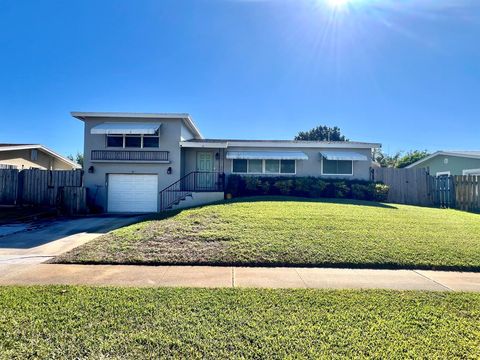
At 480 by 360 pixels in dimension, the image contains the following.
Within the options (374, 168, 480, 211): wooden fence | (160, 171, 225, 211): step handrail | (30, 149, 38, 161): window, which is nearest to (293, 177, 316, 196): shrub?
(160, 171, 225, 211): step handrail

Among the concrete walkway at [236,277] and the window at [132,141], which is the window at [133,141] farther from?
the concrete walkway at [236,277]

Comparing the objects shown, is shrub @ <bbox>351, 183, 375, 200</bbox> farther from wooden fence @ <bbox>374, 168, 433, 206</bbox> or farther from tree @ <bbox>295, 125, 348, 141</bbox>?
tree @ <bbox>295, 125, 348, 141</bbox>

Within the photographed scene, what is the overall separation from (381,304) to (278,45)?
38.4ft

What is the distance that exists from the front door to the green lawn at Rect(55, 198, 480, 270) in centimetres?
633

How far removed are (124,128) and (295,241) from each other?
40.3 ft

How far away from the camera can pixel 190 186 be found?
16.2m

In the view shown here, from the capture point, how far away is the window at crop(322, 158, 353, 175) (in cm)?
1697

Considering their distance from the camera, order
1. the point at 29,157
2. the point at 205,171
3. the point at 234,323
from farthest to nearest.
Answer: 1. the point at 29,157
2. the point at 205,171
3. the point at 234,323

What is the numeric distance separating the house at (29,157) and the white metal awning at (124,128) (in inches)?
348

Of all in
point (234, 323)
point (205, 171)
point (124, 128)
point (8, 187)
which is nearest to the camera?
point (234, 323)

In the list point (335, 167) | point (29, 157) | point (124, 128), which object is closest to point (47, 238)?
point (124, 128)

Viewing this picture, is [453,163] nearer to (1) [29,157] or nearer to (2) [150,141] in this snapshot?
(2) [150,141]

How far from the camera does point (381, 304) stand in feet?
12.9

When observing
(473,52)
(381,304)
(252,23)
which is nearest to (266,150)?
(252,23)
